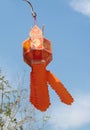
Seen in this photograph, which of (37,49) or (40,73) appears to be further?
(37,49)

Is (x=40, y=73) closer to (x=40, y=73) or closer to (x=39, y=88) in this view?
(x=40, y=73)

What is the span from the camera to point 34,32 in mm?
3057

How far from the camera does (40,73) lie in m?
2.79

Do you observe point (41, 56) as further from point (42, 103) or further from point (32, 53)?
point (42, 103)

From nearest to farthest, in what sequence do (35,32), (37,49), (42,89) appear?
1. (42,89)
2. (37,49)
3. (35,32)

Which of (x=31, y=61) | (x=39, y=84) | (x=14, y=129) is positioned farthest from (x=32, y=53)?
(x=14, y=129)

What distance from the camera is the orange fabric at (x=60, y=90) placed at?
2.76m

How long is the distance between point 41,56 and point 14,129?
811 cm

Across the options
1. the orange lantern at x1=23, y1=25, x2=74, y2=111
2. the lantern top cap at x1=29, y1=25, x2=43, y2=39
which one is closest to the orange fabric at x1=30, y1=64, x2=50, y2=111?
the orange lantern at x1=23, y1=25, x2=74, y2=111

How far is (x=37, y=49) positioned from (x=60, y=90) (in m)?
0.37

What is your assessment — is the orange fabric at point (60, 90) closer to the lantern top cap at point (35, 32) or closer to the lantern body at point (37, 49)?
the lantern body at point (37, 49)

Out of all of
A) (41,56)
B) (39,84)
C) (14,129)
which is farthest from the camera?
(14,129)

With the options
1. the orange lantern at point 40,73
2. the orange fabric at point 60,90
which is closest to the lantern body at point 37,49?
the orange lantern at point 40,73

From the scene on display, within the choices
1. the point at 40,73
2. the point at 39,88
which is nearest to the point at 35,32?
the point at 40,73
